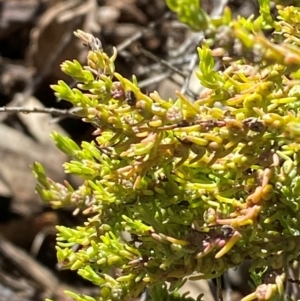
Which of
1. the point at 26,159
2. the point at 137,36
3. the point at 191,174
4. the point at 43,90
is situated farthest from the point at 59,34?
the point at 191,174

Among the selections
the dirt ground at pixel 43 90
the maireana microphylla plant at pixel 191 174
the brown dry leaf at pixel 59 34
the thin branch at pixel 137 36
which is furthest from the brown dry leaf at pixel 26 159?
the maireana microphylla plant at pixel 191 174

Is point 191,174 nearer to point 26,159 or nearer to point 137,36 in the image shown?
point 137,36

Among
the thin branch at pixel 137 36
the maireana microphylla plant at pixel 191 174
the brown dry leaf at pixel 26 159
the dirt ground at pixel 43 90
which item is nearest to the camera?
the maireana microphylla plant at pixel 191 174

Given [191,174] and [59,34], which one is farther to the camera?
[59,34]

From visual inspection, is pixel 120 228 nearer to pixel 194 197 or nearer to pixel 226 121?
pixel 194 197

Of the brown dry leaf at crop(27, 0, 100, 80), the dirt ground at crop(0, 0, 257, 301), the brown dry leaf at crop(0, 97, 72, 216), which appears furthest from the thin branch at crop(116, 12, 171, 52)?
the brown dry leaf at crop(0, 97, 72, 216)

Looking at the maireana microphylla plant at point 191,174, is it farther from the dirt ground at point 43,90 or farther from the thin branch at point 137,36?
the dirt ground at point 43,90
